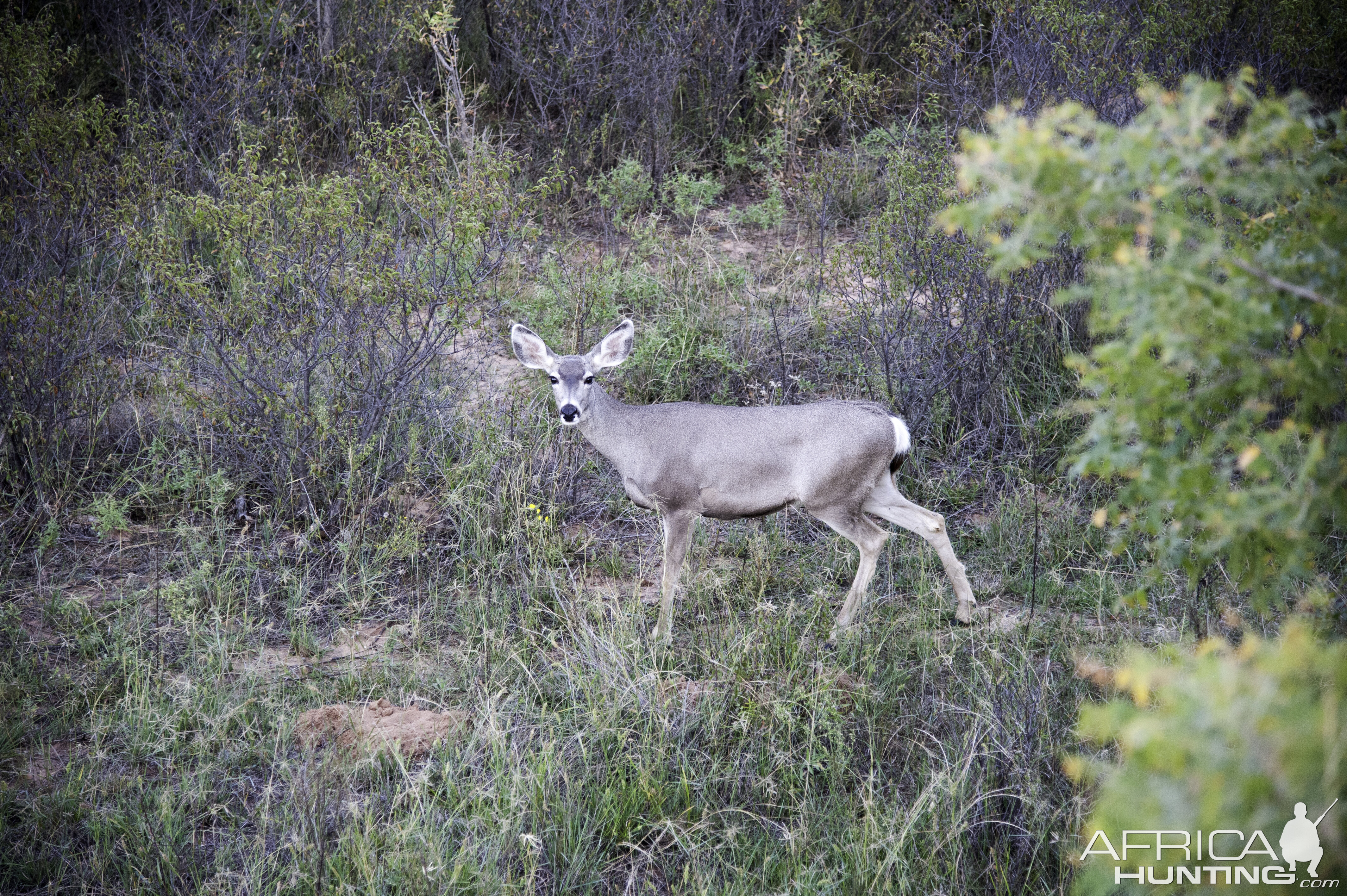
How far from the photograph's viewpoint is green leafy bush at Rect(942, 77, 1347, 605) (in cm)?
245

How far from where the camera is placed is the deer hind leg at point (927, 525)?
612 cm

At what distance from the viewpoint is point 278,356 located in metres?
6.81

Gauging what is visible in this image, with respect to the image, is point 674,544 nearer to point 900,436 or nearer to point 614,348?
point 614,348

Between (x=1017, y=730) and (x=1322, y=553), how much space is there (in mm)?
2858

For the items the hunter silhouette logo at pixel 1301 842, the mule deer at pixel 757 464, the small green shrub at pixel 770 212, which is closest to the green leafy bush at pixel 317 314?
the mule deer at pixel 757 464

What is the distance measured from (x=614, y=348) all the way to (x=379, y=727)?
2.78m

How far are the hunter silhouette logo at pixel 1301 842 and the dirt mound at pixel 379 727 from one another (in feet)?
10.9

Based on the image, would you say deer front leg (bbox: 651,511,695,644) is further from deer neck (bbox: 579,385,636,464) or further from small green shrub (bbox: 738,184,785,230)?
small green shrub (bbox: 738,184,785,230)

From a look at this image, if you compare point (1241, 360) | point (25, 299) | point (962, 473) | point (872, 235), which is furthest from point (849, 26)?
point (1241, 360)

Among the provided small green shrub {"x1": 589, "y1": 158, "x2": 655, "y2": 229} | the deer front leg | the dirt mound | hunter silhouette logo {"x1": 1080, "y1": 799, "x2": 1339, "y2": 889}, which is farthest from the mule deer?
small green shrub {"x1": 589, "y1": 158, "x2": 655, "y2": 229}

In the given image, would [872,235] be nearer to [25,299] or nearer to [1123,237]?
[1123,237]

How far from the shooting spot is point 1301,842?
2436 mm

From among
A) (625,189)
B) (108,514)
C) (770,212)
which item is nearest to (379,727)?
(108,514)

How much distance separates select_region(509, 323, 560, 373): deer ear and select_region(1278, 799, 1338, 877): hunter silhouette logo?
15.1 ft
